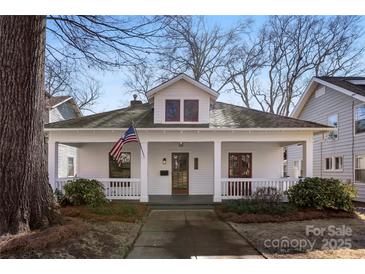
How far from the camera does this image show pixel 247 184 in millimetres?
13578

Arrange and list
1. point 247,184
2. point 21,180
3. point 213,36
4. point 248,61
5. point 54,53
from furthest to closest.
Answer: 1. point 248,61
2. point 213,36
3. point 247,184
4. point 54,53
5. point 21,180

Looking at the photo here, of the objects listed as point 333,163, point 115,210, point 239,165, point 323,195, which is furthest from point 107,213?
point 333,163

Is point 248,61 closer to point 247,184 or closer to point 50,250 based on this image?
point 247,184

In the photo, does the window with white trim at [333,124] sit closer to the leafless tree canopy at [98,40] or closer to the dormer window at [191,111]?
the dormer window at [191,111]

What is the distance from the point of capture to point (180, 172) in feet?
48.8

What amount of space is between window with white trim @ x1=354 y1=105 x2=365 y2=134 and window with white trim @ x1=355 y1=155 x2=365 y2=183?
1.11m

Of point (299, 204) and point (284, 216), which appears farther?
point (299, 204)

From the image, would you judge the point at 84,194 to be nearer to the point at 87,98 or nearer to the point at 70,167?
the point at 70,167

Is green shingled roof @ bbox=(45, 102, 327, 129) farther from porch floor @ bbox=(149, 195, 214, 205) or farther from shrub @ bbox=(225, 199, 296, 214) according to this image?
shrub @ bbox=(225, 199, 296, 214)

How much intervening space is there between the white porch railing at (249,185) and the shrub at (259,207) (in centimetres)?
137

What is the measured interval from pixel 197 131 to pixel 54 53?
535 cm

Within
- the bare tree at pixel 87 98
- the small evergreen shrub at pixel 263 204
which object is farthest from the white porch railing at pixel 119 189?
the bare tree at pixel 87 98

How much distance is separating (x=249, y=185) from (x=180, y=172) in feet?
10.2
